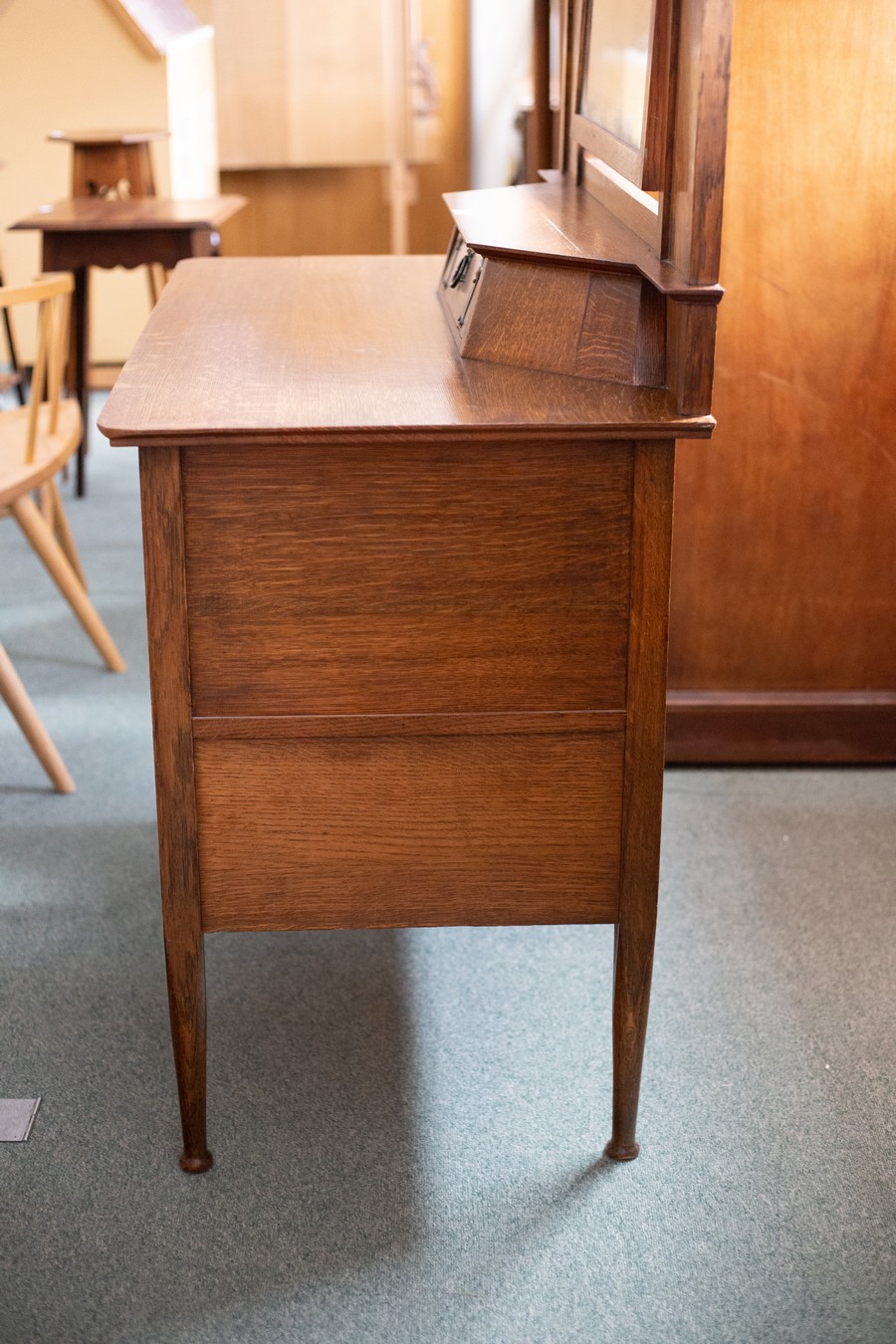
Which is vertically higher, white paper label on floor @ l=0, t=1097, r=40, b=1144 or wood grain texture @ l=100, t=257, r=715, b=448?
wood grain texture @ l=100, t=257, r=715, b=448

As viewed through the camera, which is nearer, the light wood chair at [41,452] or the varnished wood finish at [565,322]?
the varnished wood finish at [565,322]

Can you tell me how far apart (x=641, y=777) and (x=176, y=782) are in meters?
0.48

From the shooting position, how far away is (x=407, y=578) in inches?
54.3

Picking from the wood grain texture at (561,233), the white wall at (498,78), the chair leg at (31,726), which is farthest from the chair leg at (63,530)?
the white wall at (498,78)

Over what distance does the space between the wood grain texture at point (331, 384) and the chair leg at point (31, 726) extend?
0.72 meters

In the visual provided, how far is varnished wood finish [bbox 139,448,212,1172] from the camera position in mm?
1339

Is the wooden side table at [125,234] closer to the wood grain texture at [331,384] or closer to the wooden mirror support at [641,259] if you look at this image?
the wood grain texture at [331,384]

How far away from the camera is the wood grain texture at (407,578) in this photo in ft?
4.41

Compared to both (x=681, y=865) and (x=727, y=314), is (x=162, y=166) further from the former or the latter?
(x=681, y=865)

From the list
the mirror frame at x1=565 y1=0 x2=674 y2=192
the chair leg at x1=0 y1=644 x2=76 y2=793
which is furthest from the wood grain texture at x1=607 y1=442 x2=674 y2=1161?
the chair leg at x1=0 y1=644 x2=76 y2=793

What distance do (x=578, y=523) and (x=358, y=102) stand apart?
4740 millimetres

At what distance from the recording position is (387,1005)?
6.21 feet

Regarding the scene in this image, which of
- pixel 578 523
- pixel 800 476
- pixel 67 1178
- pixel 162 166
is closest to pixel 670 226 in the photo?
pixel 578 523

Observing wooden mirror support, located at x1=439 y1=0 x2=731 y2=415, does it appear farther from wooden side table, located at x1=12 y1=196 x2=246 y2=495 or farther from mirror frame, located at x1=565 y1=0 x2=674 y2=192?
wooden side table, located at x1=12 y1=196 x2=246 y2=495
